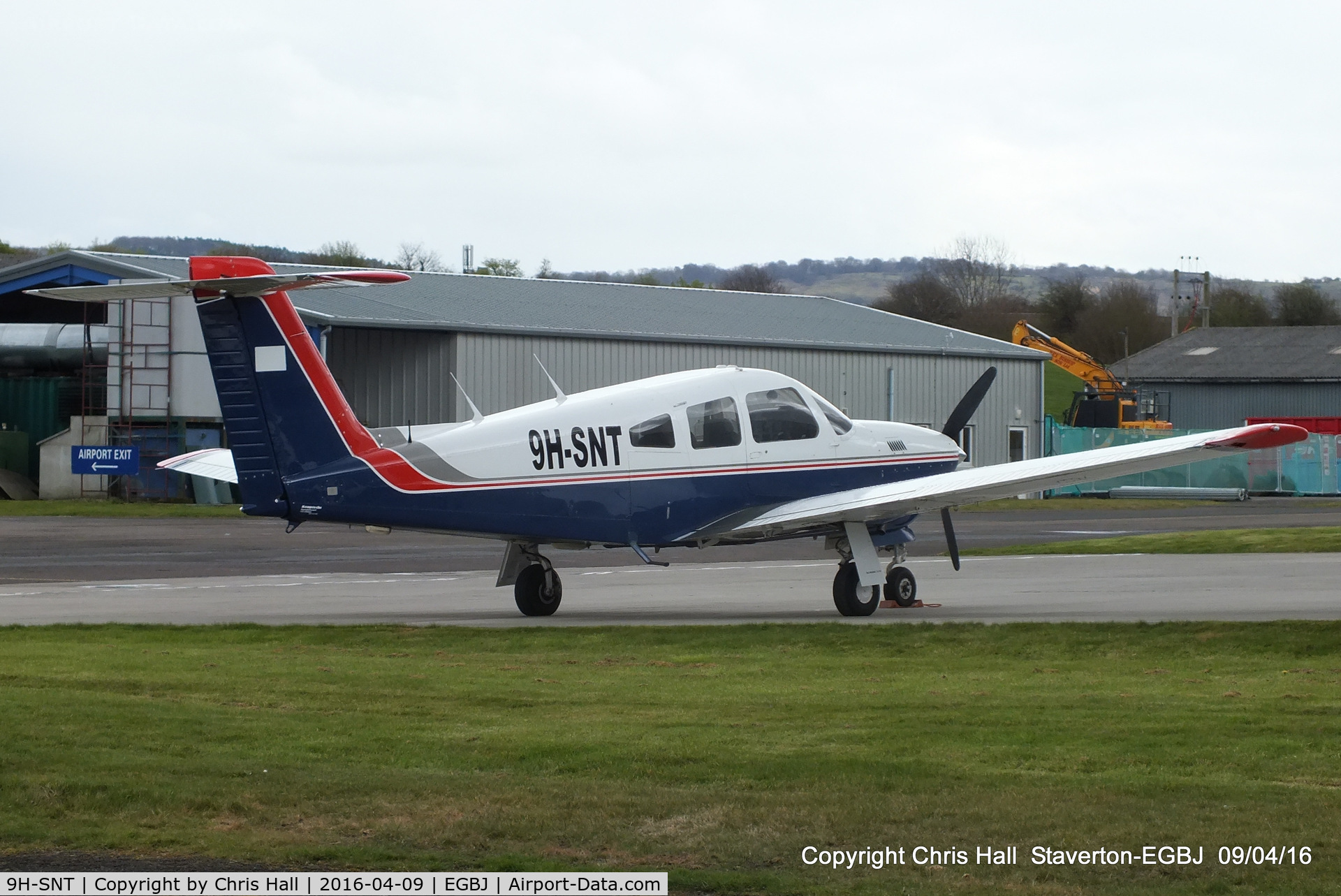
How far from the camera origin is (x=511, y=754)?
9227 mm

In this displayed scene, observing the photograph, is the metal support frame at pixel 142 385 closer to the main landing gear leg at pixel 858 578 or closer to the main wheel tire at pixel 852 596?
the main landing gear leg at pixel 858 578

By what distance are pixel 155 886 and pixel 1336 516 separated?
137ft

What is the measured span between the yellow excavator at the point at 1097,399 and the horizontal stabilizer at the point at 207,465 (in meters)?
51.5

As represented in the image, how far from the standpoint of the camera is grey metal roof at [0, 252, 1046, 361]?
4806 cm

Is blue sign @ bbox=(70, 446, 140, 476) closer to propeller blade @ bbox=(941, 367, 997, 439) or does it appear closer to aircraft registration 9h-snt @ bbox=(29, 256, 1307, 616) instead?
aircraft registration 9h-snt @ bbox=(29, 256, 1307, 616)

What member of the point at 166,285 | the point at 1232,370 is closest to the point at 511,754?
the point at 166,285

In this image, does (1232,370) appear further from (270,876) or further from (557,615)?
(270,876)

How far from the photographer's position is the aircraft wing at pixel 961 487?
1745 centimetres

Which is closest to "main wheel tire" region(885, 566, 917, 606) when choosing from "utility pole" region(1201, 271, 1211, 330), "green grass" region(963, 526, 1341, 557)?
"green grass" region(963, 526, 1341, 557)

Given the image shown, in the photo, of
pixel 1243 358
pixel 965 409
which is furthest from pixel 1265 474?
pixel 965 409

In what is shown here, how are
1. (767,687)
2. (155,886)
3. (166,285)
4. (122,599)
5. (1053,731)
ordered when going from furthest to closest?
(122,599), (166,285), (767,687), (1053,731), (155,886)

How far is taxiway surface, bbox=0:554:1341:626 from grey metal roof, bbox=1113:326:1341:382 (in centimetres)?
6401

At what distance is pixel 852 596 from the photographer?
18.6m
